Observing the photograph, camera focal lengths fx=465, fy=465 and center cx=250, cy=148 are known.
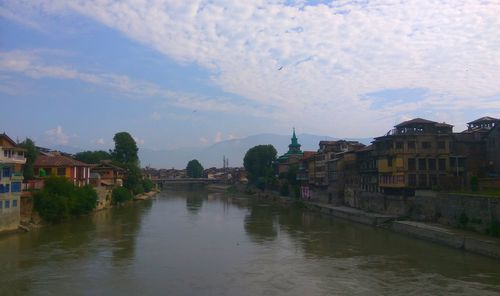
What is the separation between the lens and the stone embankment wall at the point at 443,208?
79.3 feet

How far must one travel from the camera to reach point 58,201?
3183 centimetres

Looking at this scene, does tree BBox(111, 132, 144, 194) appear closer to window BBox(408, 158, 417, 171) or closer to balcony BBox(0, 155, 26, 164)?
balcony BBox(0, 155, 26, 164)

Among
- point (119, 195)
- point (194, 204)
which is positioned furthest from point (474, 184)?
point (194, 204)

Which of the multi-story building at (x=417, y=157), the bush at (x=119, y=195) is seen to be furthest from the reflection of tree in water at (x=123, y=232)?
the multi-story building at (x=417, y=157)

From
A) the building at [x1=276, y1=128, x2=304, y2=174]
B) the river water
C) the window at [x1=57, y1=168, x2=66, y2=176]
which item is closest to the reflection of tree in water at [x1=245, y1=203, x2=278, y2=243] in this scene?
the river water

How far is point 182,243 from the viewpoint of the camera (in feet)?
86.0

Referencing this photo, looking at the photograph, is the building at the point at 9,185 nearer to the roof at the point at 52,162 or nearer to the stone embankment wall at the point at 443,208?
the roof at the point at 52,162

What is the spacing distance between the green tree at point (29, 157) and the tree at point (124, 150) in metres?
25.6

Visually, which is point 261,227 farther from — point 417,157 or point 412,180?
point 417,157

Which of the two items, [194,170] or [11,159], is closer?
[11,159]

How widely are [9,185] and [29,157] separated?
35.2 feet

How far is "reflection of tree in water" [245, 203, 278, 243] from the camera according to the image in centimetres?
2925

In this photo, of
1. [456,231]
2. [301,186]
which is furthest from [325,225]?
[301,186]

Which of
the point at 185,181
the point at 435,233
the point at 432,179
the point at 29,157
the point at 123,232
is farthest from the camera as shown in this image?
the point at 185,181
